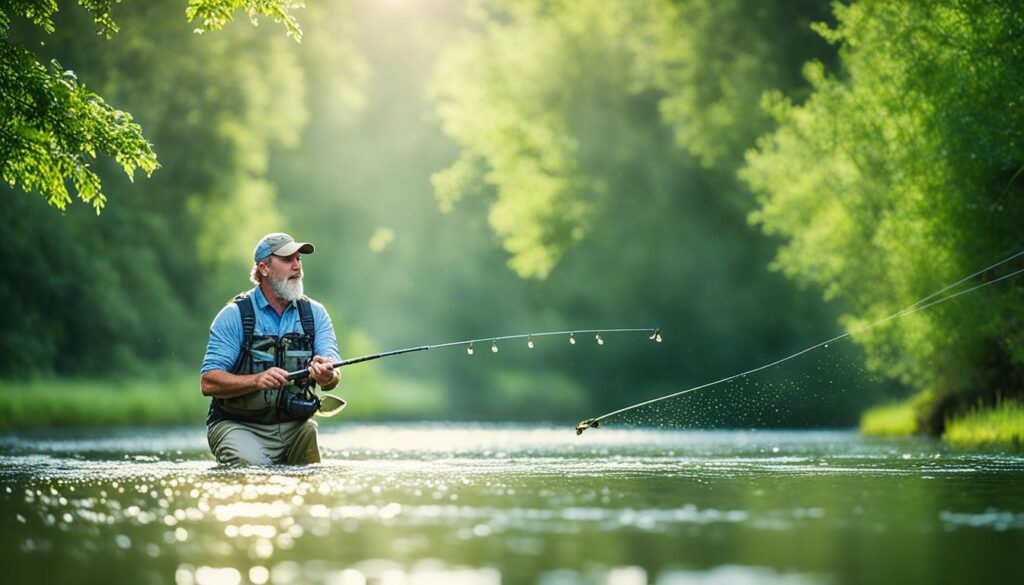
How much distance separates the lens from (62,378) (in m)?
27.0

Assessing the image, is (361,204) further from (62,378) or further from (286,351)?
(286,351)

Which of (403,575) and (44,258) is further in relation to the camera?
(44,258)

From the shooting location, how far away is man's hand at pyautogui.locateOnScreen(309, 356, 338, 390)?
10211 millimetres

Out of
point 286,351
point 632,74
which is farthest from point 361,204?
point 286,351

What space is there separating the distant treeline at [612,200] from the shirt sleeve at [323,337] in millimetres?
9329

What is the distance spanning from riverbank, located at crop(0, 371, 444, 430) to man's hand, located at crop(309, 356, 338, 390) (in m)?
13.2

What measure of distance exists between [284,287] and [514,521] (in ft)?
12.6

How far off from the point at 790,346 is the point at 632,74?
6.62 m

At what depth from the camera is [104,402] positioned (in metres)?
25.8

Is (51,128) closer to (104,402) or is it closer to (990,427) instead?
(990,427)

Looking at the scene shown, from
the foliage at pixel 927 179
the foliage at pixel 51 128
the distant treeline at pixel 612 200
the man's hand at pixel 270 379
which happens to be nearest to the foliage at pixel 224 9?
the foliage at pixel 51 128

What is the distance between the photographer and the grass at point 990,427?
1598 centimetres

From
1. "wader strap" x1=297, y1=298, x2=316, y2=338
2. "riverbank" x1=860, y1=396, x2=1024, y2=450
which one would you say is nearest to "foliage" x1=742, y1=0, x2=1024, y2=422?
"riverbank" x1=860, y1=396, x2=1024, y2=450

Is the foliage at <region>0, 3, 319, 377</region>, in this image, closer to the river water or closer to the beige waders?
the river water
